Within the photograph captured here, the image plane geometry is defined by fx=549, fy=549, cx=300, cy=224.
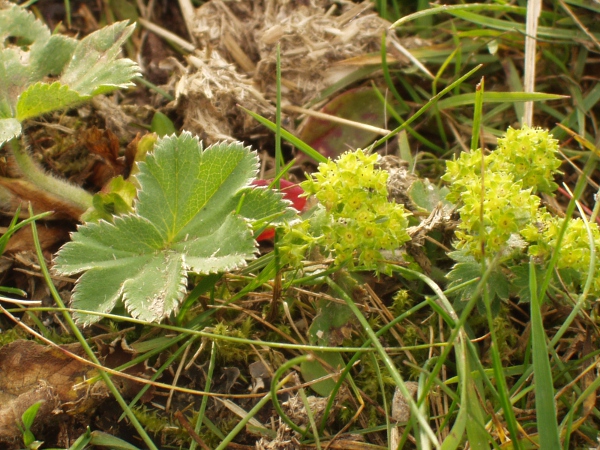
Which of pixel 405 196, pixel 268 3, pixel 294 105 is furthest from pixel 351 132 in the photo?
pixel 268 3

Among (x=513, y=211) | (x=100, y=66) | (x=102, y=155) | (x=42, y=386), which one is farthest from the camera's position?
(x=102, y=155)

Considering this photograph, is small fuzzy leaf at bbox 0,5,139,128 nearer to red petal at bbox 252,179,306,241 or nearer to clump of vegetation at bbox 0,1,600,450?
clump of vegetation at bbox 0,1,600,450

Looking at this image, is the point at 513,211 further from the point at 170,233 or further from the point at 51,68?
the point at 51,68

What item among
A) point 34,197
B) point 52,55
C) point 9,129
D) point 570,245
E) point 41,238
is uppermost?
point 52,55

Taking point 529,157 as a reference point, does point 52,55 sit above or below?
above

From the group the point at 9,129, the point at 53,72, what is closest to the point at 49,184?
the point at 9,129

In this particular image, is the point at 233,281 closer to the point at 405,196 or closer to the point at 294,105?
the point at 405,196

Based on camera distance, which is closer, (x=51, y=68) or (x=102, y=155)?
(x=51, y=68)

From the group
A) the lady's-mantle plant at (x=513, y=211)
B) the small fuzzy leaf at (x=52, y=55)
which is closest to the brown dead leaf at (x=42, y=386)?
the small fuzzy leaf at (x=52, y=55)
